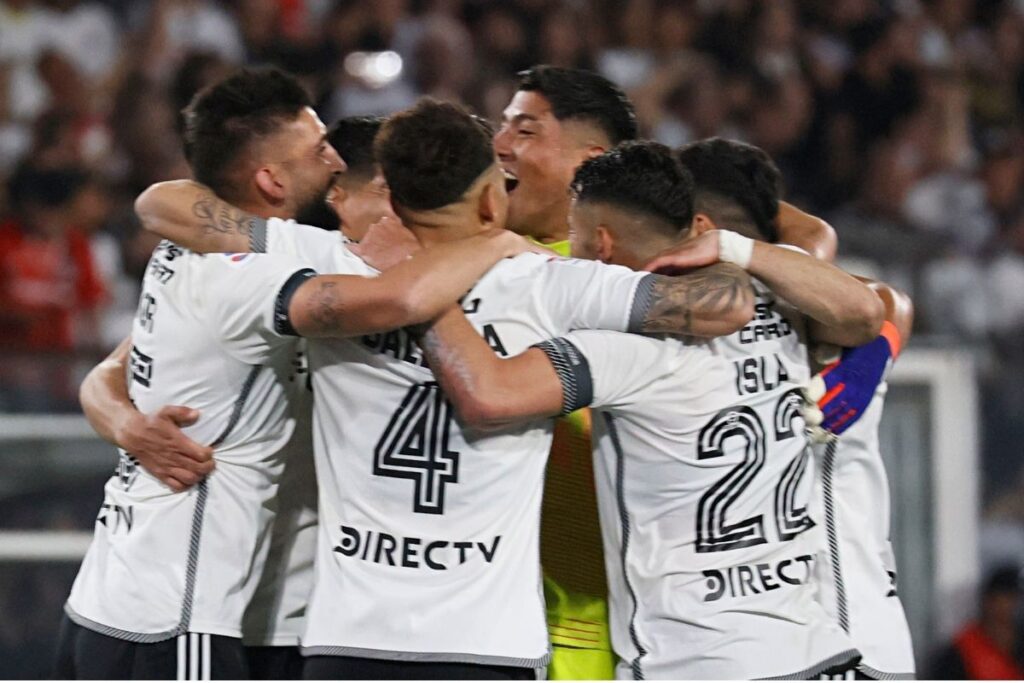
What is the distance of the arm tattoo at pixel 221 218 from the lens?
3.17 meters

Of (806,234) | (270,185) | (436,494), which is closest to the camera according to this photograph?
(436,494)

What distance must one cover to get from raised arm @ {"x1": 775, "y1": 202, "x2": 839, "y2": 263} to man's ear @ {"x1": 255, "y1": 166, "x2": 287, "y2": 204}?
3.76ft

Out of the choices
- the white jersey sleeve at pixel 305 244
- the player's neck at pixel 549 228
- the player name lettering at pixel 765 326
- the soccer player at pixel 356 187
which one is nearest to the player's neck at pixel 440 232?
the white jersey sleeve at pixel 305 244

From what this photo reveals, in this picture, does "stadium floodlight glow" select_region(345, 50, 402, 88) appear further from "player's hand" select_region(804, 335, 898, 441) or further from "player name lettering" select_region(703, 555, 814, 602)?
"player name lettering" select_region(703, 555, 814, 602)

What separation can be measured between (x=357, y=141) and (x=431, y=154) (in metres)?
0.66

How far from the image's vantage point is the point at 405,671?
288 cm

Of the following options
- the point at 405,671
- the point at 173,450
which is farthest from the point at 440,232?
the point at 405,671

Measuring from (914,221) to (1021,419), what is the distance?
240cm

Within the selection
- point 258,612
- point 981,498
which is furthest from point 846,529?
point 981,498

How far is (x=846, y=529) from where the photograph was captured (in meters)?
3.29

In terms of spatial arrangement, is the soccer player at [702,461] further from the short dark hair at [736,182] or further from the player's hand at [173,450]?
the player's hand at [173,450]

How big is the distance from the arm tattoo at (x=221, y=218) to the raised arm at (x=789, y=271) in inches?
33.9

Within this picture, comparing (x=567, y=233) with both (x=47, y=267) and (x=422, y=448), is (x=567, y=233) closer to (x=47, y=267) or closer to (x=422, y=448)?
(x=422, y=448)

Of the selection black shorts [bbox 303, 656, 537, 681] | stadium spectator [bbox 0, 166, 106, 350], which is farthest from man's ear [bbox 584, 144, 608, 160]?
stadium spectator [bbox 0, 166, 106, 350]
